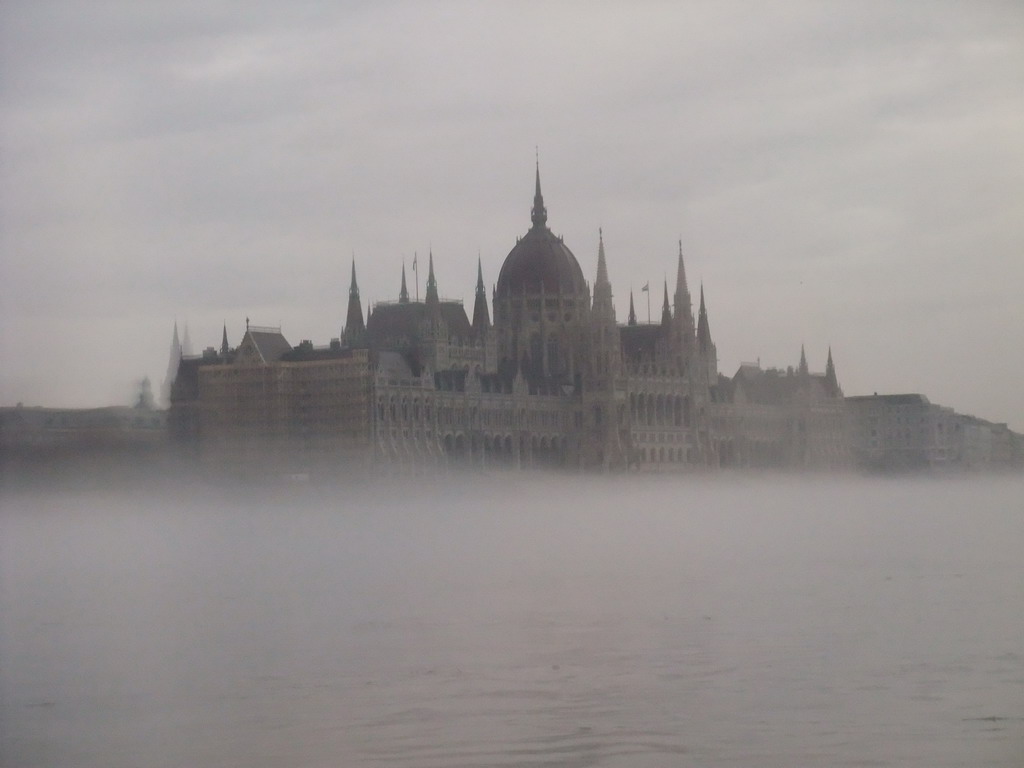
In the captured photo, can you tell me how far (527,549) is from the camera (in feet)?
200

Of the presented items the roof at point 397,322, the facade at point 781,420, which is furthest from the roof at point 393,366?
the facade at point 781,420

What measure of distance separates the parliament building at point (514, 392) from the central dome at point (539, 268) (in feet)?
0.49

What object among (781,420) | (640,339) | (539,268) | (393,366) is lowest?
(781,420)

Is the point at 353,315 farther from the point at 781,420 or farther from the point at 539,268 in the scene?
the point at 781,420

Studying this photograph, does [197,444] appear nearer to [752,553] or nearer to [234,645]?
[752,553]

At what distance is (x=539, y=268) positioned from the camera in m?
159

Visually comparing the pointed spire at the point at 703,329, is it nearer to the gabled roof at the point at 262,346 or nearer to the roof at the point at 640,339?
the roof at the point at 640,339

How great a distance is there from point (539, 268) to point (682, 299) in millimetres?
15311

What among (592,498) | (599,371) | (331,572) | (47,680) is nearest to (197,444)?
(592,498)

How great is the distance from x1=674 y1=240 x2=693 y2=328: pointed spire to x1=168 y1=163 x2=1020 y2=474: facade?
17cm

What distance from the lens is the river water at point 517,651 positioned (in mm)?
23969

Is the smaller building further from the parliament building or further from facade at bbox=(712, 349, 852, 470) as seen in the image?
facade at bbox=(712, 349, 852, 470)

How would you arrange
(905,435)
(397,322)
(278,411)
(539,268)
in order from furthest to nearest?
(905,435) → (539,268) → (397,322) → (278,411)

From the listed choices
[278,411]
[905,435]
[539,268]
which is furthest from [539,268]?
[905,435]
